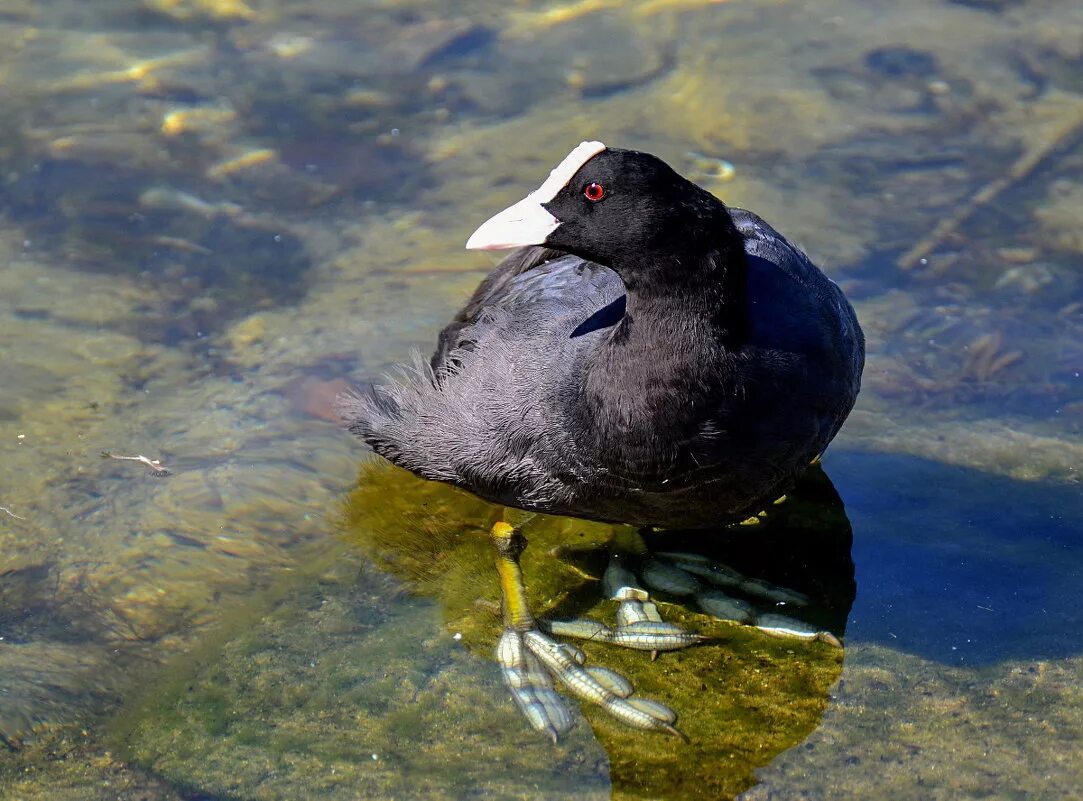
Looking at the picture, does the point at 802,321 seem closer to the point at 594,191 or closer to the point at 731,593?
the point at 594,191

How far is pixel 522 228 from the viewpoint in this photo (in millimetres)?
2971

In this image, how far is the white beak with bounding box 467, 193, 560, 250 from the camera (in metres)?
2.96

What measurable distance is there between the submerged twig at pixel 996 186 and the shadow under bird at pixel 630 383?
1782mm

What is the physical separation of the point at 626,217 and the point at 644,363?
352 mm

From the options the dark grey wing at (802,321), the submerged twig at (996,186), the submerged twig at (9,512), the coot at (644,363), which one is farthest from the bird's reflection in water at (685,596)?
the submerged twig at (996,186)

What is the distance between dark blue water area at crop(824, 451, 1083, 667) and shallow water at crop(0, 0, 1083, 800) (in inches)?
0.5

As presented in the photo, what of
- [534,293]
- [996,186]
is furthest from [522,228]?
[996,186]

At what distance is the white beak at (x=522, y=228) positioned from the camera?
2.96 metres

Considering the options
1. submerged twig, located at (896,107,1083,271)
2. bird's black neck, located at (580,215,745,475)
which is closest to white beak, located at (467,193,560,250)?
bird's black neck, located at (580,215,745,475)

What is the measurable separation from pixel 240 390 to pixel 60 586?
1159 mm

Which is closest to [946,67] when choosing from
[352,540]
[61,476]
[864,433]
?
[864,433]

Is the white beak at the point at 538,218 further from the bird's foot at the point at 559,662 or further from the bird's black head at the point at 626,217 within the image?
the bird's foot at the point at 559,662

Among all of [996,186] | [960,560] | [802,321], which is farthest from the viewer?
[996,186]

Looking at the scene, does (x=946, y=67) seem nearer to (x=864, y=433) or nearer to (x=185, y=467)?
(x=864, y=433)
